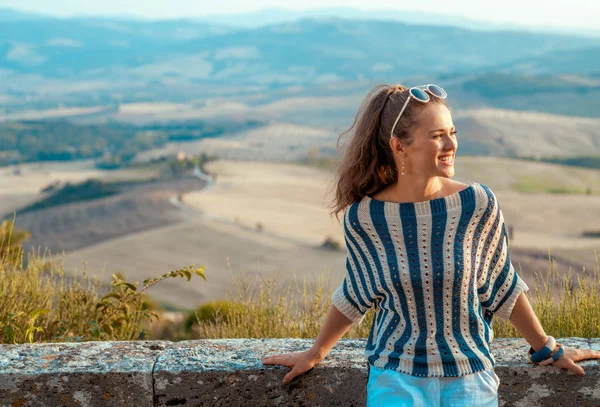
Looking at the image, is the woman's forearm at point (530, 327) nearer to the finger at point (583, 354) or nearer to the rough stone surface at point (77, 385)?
the finger at point (583, 354)

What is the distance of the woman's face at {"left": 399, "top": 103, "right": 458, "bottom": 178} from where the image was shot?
2.20 m

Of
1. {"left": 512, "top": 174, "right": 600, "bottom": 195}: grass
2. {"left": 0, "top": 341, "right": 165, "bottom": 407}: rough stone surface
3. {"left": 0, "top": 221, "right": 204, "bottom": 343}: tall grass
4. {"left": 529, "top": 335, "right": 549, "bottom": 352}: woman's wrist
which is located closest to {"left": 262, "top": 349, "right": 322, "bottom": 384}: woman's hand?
{"left": 0, "top": 341, "right": 165, "bottom": 407}: rough stone surface

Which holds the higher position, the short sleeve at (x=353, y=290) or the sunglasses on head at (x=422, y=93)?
the sunglasses on head at (x=422, y=93)

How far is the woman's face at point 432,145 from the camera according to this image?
220cm

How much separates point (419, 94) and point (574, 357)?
3.27ft

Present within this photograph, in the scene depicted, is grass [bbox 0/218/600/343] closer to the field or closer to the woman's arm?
the woman's arm

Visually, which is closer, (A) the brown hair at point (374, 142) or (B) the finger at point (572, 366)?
(A) the brown hair at point (374, 142)

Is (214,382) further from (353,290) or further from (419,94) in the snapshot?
(419,94)

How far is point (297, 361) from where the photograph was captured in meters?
2.38

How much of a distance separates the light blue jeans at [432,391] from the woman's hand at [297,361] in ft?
0.98

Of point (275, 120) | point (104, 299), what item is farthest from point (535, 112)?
point (104, 299)

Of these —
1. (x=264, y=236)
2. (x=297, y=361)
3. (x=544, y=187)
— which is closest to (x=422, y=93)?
(x=297, y=361)

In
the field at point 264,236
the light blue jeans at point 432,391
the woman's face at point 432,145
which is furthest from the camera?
the field at point 264,236

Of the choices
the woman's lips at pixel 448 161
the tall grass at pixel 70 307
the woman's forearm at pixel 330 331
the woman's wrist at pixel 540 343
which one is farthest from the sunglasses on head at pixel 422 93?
the tall grass at pixel 70 307
